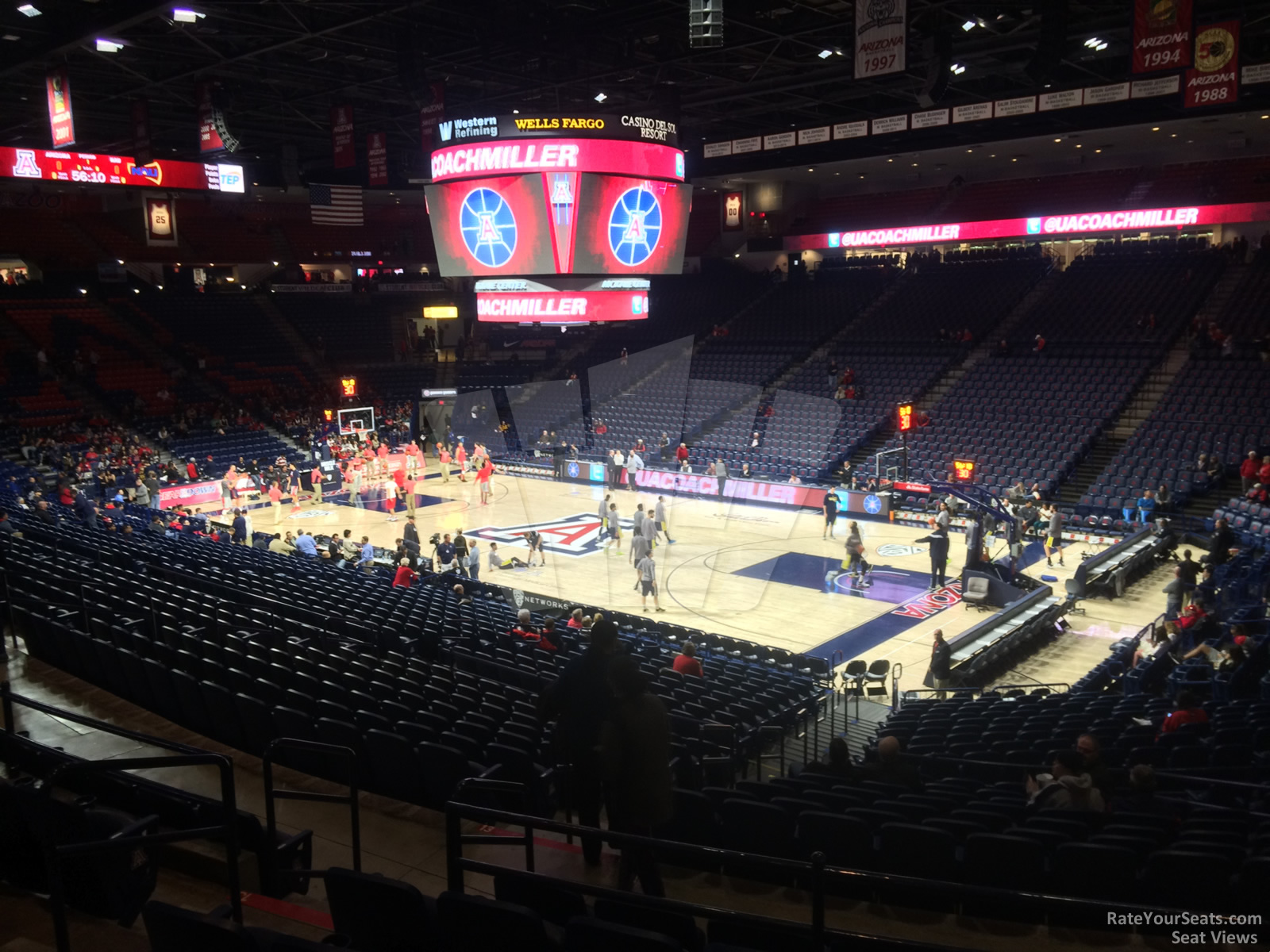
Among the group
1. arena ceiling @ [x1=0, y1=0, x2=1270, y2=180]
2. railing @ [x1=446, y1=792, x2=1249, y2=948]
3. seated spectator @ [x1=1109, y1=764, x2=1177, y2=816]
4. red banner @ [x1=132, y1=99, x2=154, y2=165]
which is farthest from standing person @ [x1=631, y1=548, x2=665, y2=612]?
red banner @ [x1=132, y1=99, x2=154, y2=165]

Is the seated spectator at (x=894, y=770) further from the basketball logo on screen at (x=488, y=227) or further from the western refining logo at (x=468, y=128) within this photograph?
the western refining logo at (x=468, y=128)

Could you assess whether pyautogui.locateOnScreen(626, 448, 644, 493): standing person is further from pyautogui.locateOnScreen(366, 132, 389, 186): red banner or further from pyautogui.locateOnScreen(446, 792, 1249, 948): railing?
pyautogui.locateOnScreen(446, 792, 1249, 948): railing

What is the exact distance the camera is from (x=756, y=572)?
22.0m

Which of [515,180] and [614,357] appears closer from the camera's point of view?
[515,180]

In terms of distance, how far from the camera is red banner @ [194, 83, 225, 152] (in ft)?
72.6

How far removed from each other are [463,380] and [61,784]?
4019 centimetres

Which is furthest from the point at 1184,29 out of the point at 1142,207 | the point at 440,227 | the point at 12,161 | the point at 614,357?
the point at 614,357

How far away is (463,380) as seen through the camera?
147 ft

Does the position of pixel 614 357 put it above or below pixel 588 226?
below

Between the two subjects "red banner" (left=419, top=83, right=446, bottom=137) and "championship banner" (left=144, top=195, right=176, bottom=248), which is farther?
"championship banner" (left=144, top=195, right=176, bottom=248)

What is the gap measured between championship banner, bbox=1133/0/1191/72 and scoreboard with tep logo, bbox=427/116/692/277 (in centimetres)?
764

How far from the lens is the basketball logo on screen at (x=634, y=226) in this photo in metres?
16.7

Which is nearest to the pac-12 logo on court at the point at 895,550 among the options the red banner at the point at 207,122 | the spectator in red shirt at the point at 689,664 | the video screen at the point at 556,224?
the video screen at the point at 556,224

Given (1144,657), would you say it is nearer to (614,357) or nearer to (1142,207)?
(1142,207)
